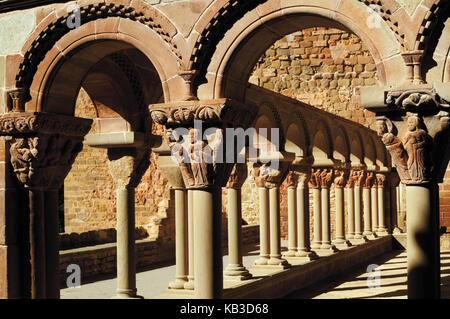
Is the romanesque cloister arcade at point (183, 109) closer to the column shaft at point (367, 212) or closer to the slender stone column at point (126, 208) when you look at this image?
the slender stone column at point (126, 208)

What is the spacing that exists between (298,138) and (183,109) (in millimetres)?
6668

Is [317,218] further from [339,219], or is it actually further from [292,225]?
[292,225]

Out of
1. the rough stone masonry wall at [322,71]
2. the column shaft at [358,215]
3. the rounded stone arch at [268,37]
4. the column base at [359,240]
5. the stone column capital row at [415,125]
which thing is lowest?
the column base at [359,240]

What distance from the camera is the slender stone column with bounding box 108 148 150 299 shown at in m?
8.07

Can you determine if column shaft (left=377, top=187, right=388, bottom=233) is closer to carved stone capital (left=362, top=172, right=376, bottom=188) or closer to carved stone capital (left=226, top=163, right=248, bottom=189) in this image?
carved stone capital (left=362, top=172, right=376, bottom=188)

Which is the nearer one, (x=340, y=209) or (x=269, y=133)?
(x=269, y=133)

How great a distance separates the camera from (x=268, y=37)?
20.0 ft

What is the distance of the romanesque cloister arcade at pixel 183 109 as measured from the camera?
17.2 ft

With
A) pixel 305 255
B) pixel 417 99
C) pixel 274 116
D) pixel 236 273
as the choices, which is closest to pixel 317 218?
pixel 305 255

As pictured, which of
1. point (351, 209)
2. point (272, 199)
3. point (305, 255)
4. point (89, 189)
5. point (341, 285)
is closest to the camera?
point (272, 199)

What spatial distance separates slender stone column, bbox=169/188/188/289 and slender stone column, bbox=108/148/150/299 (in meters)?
1.03

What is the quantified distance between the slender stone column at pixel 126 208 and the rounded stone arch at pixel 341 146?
306 inches

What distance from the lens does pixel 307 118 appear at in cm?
1283

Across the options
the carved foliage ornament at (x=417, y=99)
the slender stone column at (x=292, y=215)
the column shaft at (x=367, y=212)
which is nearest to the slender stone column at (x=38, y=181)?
the carved foliage ornament at (x=417, y=99)
